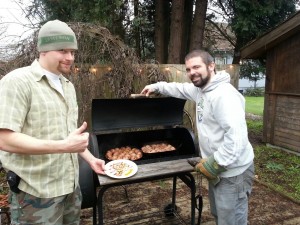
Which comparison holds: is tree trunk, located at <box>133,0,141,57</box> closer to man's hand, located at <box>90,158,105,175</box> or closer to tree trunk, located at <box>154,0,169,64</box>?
tree trunk, located at <box>154,0,169,64</box>

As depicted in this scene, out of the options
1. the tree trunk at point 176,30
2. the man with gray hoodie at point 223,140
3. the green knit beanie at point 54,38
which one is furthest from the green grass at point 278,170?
the green knit beanie at point 54,38

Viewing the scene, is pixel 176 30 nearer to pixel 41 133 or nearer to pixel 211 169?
pixel 211 169

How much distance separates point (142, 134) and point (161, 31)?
513cm

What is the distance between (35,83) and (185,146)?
2379mm

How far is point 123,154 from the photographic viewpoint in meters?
3.46

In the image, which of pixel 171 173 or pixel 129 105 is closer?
pixel 171 173

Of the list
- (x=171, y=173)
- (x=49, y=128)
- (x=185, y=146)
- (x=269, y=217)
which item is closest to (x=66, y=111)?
(x=49, y=128)

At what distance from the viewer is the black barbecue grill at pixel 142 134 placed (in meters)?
2.94

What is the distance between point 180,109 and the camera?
12.6ft

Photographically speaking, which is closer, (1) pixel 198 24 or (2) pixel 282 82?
(2) pixel 282 82

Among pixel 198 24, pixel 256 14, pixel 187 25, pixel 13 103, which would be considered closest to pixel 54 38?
pixel 13 103

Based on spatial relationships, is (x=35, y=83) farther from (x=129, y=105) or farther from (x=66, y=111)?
(x=129, y=105)

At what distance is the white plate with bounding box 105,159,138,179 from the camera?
2.60 meters

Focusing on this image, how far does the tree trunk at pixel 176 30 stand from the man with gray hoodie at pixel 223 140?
490 cm
